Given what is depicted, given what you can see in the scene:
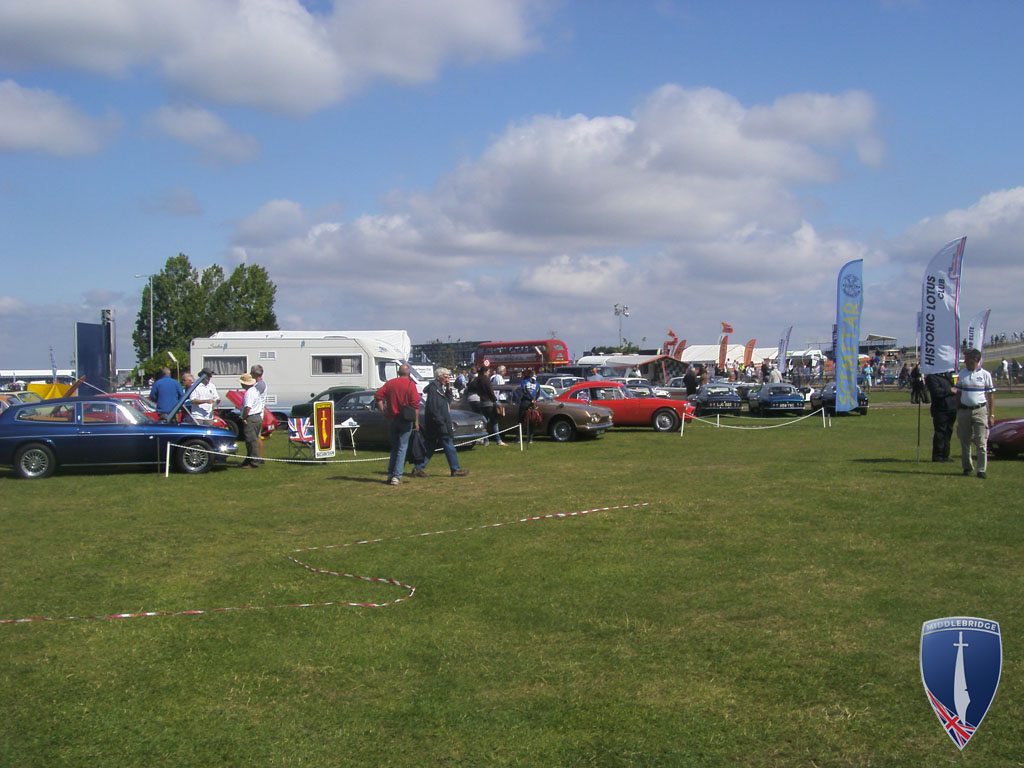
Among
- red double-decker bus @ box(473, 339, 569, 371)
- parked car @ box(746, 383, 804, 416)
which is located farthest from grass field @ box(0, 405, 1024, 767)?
red double-decker bus @ box(473, 339, 569, 371)

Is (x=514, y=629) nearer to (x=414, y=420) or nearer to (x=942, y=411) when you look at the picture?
(x=414, y=420)

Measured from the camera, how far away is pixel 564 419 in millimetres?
21062

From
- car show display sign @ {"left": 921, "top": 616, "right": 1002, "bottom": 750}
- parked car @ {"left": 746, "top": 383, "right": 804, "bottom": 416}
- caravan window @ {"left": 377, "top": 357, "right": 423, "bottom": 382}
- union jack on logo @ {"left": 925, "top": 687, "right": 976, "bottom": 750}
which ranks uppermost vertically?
caravan window @ {"left": 377, "top": 357, "right": 423, "bottom": 382}

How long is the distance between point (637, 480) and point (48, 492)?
29.2 ft

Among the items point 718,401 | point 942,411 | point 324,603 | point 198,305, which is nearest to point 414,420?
point 324,603

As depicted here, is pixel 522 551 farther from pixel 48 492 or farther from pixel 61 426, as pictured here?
pixel 61 426

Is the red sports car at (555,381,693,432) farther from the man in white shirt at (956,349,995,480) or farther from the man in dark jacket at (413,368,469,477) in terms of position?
the man in white shirt at (956,349,995,480)

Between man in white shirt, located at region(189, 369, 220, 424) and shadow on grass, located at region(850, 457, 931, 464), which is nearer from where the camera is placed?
shadow on grass, located at region(850, 457, 931, 464)

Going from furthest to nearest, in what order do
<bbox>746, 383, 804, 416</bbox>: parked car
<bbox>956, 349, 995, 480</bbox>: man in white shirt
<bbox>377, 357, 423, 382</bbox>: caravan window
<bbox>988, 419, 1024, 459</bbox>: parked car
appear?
1. <bbox>377, 357, 423, 382</bbox>: caravan window
2. <bbox>746, 383, 804, 416</bbox>: parked car
3. <bbox>988, 419, 1024, 459</bbox>: parked car
4. <bbox>956, 349, 995, 480</bbox>: man in white shirt

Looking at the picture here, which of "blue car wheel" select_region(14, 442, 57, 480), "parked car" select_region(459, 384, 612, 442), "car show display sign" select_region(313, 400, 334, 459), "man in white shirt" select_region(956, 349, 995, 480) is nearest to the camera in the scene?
"man in white shirt" select_region(956, 349, 995, 480)

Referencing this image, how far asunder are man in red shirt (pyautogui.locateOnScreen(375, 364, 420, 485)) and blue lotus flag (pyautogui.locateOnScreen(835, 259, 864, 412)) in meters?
11.4

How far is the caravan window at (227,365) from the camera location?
3044cm

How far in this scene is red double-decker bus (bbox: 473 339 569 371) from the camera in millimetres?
64062

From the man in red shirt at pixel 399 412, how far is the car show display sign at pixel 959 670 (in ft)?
35.4
